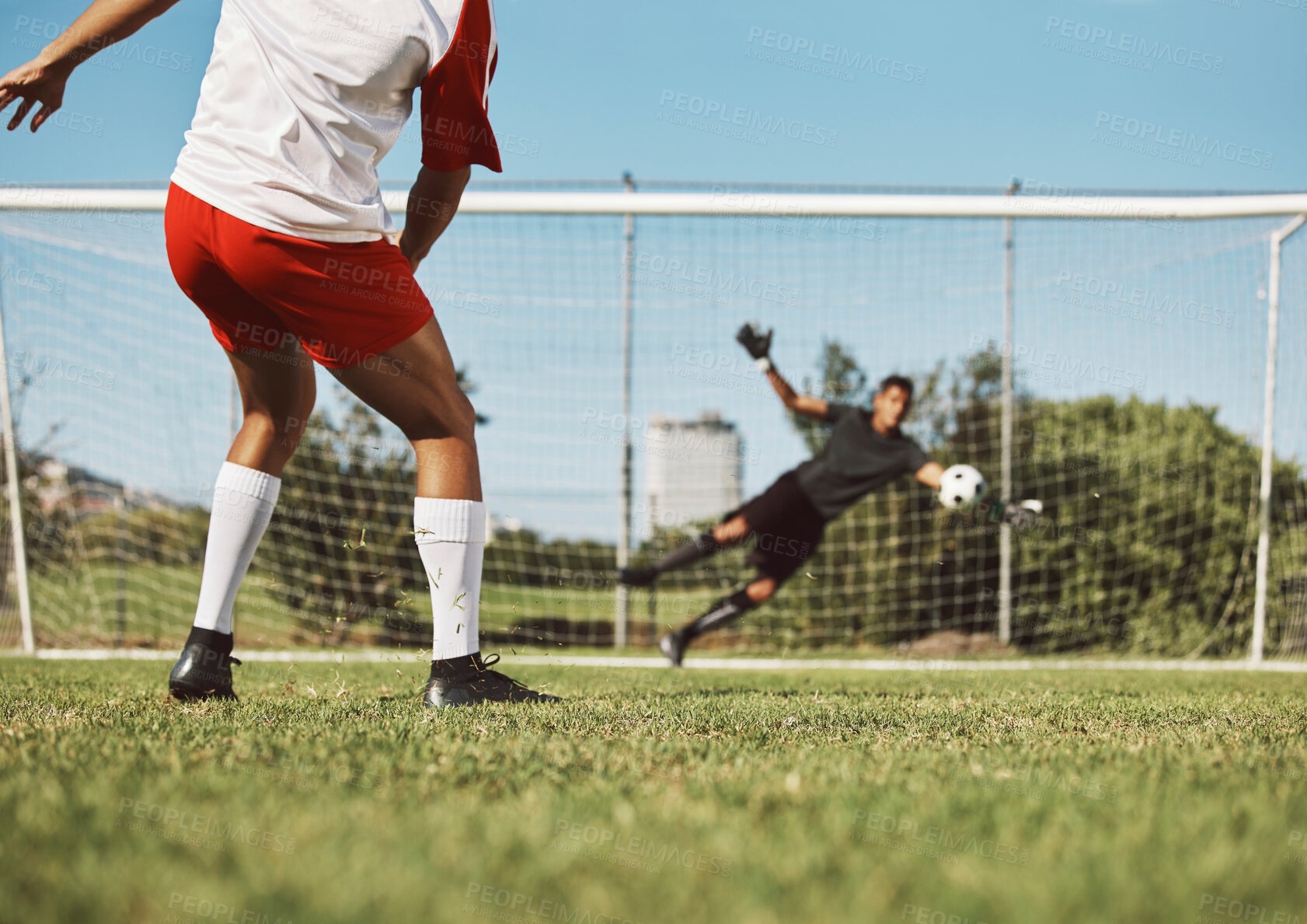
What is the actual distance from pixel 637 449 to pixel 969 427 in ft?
10.8

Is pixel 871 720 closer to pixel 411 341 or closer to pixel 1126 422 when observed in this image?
pixel 411 341

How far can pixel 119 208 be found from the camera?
22.5 ft

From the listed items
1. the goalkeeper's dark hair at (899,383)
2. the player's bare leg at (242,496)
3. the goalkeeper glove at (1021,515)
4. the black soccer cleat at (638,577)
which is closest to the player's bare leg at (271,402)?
the player's bare leg at (242,496)

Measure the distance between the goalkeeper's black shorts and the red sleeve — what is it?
4.16 m

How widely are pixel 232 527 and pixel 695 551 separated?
3.84 meters

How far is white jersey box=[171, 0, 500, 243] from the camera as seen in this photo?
88.4 inches

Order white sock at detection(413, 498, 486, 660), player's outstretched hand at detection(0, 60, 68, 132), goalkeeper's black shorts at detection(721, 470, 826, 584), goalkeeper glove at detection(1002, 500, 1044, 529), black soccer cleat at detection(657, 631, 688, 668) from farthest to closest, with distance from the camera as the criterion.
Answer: goalkeeper's black shorts at detection(721, 470, 826, 584)
black soccer cleat at detection(657, 631, 688, 668)
goalkeeper glove at detection(1002, 500, 1044, 529)
white sock at detection(413, 498, 486, 660)
player's outstretched hand at detection(0, 60, 68, 132)

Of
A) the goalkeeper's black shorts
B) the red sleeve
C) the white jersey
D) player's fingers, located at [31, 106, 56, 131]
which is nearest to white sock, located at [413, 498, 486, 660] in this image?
the white jersey

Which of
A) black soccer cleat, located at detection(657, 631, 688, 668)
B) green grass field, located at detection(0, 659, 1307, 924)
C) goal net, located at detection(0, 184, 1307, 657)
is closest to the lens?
green grass field, located at detection(0, 659, 1307, 924)

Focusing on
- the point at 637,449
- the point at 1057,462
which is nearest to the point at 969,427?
the point at 1057,462

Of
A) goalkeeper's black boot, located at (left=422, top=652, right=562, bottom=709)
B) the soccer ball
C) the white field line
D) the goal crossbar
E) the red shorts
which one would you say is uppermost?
the goal crossbar

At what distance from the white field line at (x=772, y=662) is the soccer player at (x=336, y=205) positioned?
153 inches

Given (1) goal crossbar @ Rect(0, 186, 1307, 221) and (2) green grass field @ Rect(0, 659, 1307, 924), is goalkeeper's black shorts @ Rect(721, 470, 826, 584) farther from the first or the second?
(2) green grass field @ Rect(0, 659, 1307, 924)

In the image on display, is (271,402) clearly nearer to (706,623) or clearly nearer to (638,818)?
(638,818)
